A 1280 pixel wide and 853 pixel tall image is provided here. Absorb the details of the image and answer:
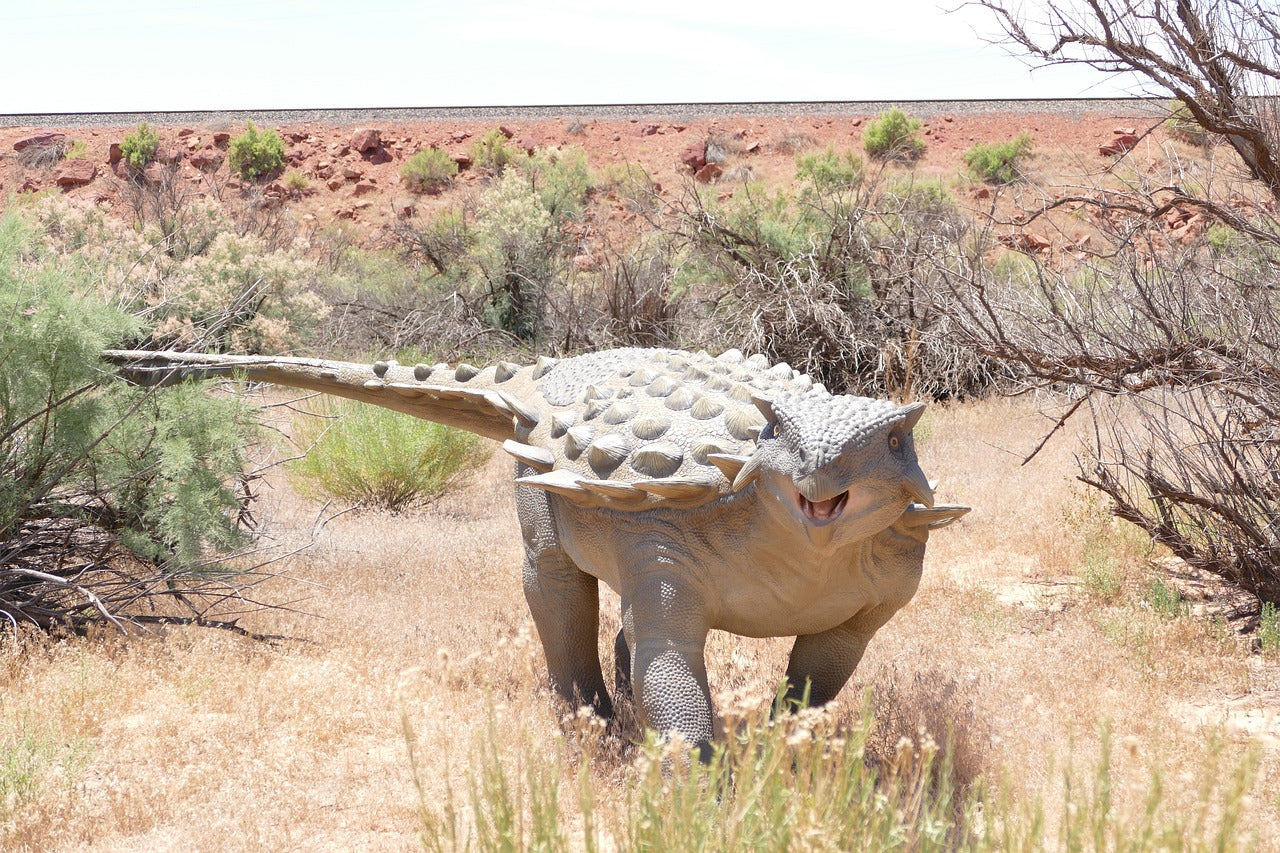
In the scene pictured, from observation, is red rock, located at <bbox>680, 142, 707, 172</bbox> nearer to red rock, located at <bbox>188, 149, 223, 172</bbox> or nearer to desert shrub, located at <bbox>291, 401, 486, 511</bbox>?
red rock, located at <bbox>188, 149, 223, 172</bbox>

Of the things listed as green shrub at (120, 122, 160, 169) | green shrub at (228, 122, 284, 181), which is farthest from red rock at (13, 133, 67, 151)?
green shrub at (228, 122, 284, 181)

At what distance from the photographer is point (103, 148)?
4322 cm

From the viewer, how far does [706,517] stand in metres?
3.24

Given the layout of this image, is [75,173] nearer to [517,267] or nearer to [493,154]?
[493,154]

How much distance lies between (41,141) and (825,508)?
158 feet

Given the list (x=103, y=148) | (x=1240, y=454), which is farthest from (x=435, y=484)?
(x=103, y=148)

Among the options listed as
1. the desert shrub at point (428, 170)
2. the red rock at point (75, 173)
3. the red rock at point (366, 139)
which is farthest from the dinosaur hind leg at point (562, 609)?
the red rock at point (366, 139)

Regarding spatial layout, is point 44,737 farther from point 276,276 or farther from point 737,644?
point 276,276

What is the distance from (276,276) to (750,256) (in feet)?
20.5

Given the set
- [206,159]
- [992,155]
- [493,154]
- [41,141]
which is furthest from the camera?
[206,159]

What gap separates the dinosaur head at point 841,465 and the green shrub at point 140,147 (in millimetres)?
43142

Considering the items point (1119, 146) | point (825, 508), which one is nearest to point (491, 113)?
point (1119, 146)

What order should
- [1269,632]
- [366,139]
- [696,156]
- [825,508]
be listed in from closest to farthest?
[825,508]
[1269,632]
[696,156]
[366,139]

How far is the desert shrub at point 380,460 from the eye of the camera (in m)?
8.55
